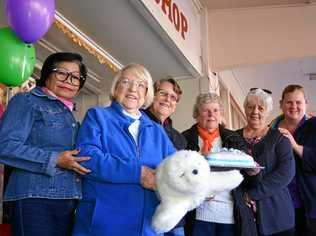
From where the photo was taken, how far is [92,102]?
4250 mm

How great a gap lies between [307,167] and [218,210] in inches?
24.8

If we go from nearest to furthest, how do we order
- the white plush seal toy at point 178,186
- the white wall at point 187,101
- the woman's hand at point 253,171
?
the white plush seal toy at point 178,186
the woman's hand at point 253,171
the white wall at point 187,101

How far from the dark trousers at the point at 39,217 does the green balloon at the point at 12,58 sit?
636mm

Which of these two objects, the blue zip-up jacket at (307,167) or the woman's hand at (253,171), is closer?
the woman's hand at (253,171)

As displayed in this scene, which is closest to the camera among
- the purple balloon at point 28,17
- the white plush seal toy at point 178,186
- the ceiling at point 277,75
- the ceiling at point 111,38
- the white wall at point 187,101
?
the white plush seal toy at point 178,186

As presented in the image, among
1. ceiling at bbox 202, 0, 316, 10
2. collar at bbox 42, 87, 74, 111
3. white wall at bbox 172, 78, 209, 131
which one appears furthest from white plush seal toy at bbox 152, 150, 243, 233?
ceiling at bbox 202, 0, 316, 10

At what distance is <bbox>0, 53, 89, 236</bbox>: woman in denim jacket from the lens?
139 cm

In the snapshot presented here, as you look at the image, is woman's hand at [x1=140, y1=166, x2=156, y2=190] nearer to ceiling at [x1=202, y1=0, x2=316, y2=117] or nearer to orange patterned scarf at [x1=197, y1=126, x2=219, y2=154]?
orange patterned scarf at [x1=197, y1=126, x2=219, y2=154]

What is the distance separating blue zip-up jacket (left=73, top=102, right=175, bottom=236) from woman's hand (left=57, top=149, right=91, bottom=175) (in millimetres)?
19

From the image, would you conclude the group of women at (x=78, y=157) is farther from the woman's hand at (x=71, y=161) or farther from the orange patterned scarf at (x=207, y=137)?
the orange patterned scarf at (x=207, y=137)

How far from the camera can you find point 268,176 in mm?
2043

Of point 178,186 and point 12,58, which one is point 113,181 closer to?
point 178,186

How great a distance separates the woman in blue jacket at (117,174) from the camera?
4.54 ft

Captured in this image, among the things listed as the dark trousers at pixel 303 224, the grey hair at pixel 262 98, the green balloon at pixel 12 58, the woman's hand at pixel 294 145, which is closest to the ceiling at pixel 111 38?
the green balloon at pixel 12 58
